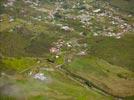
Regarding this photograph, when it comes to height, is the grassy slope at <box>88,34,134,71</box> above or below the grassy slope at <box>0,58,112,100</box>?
above

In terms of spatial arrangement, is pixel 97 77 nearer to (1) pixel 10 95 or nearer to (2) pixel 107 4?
(1) pixel 10 95

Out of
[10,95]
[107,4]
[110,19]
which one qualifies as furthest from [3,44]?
[107,4]

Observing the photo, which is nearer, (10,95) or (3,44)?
(10,95)

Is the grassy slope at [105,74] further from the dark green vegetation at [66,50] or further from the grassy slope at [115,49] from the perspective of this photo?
the grassy slope at [115,49]

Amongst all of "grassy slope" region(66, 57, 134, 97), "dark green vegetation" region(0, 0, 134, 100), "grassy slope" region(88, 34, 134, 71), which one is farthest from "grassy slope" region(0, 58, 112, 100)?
"grassy slope" region(88, 34, 134, 71)

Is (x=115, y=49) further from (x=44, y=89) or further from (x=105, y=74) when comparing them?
(x=44, y=89)

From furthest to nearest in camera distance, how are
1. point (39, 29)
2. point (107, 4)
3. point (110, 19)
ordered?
point (107, 4)
point (110, 19)
point (39, 29)

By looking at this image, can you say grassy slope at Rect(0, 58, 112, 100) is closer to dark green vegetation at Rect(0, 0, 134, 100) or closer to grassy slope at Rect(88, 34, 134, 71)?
dark green vegetation at Rect(0, 0, 134, 100)
